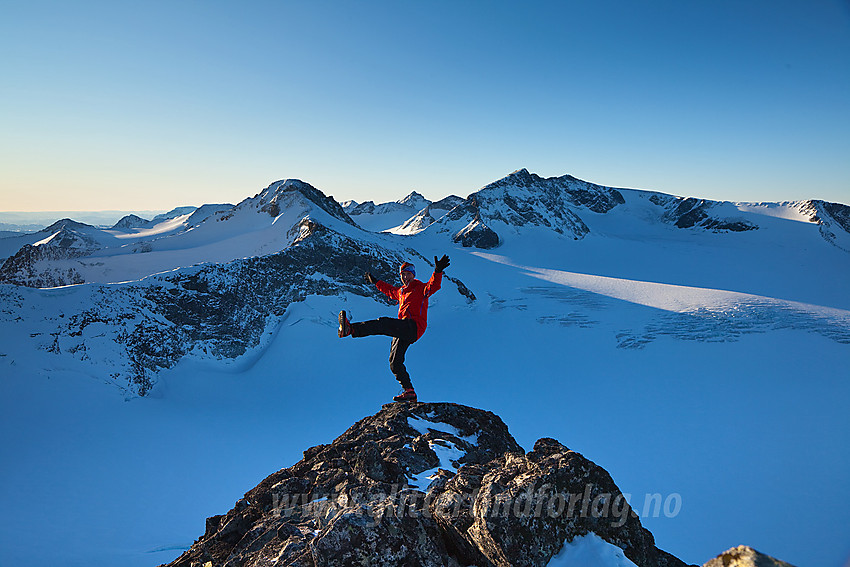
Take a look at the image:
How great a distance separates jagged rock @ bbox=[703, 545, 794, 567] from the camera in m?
1.94

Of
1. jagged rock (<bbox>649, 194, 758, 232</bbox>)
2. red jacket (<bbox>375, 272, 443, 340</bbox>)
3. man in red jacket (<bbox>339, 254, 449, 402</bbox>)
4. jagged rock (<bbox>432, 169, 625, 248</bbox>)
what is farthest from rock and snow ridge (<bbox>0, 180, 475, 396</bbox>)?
jagged rock (<bbox>649, 194, 758, 232</bbox>)

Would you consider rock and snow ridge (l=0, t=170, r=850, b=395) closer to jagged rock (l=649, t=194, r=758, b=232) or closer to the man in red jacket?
the man in red jacket

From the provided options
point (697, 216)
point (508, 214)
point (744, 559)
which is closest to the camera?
point (744, 559)

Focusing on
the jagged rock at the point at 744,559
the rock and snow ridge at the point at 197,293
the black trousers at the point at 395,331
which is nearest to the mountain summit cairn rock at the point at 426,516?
the jagged rock at the point at 744,559

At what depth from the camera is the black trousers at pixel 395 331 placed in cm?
635

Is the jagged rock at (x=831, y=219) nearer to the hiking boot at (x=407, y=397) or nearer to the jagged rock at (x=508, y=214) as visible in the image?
the jagged rock at (x=508, y=214)

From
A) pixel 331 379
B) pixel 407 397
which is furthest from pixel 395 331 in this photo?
pixel 331 379

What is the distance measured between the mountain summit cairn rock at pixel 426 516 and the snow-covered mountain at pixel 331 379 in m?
4.81

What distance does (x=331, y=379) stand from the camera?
14727mm

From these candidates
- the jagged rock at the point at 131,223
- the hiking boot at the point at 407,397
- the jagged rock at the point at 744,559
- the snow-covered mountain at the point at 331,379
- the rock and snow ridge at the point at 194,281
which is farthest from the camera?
the jagged rock at the point at 131,223

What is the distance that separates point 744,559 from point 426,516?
7.19 feet

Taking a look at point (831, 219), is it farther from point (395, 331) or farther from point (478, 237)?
point (395, 331)

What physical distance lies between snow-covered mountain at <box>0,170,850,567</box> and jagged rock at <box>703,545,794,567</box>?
6.46 meters

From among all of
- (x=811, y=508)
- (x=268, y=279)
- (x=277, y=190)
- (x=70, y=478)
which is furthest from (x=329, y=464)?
(x=277, y=190)
